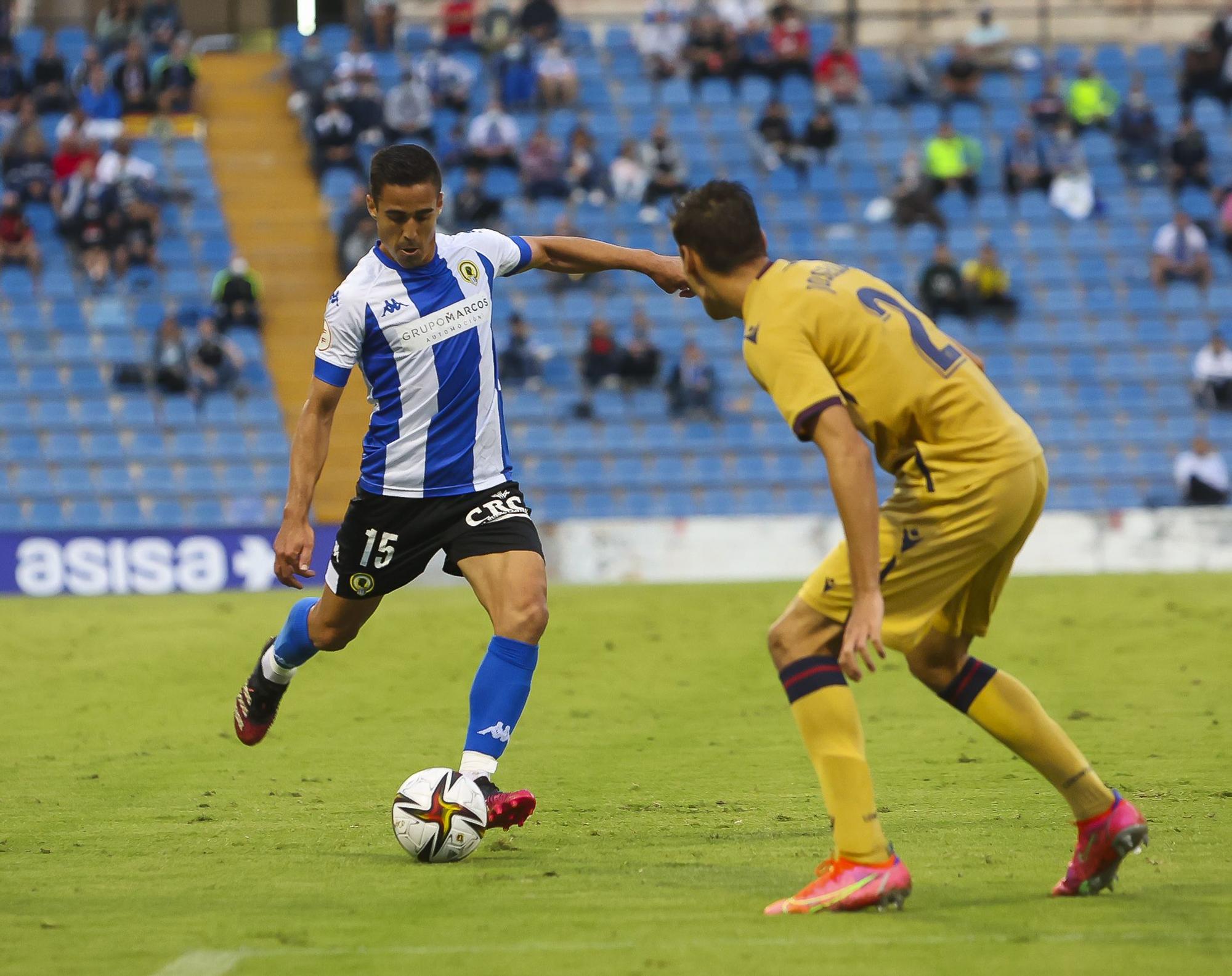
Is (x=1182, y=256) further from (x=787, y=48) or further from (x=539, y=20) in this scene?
(x=539, y=20)

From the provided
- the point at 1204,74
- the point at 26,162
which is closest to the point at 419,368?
the point at 26,162

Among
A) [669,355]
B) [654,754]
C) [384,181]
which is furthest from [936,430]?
[669,355]

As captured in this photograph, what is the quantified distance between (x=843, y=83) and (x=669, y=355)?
6006 mm

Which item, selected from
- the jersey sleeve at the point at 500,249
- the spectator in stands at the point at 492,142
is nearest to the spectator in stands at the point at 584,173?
the spectator in stands at the point at 492,142

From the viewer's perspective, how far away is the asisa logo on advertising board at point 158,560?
18.1 meters

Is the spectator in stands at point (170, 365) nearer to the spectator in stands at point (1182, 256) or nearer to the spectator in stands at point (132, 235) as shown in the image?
the spectator in stands at point (132, 235)

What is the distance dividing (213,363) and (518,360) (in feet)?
12.6

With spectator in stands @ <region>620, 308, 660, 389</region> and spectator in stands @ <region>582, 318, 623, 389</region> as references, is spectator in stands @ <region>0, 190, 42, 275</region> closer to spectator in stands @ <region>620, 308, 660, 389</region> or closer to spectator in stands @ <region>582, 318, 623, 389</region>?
spectator in stands @ <region>582, 318, 623, 389</region>

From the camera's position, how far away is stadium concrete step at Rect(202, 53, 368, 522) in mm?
22438

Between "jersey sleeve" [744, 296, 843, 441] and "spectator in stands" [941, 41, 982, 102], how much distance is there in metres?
22.0

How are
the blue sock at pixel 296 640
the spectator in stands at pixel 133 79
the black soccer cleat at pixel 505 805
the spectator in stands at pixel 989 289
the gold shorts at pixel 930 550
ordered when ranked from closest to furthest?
the gold shorts at pixel 930 550
the black soccer cleat at pixel 505 805
the blue sock at pixel 296 640
the spectator in stands at pixel 989 289
the spectator in stands at pixel 133 79

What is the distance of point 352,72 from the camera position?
2411 centimetres

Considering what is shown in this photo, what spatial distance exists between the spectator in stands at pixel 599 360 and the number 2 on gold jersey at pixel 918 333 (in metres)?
16.5

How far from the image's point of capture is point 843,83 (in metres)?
25.8
